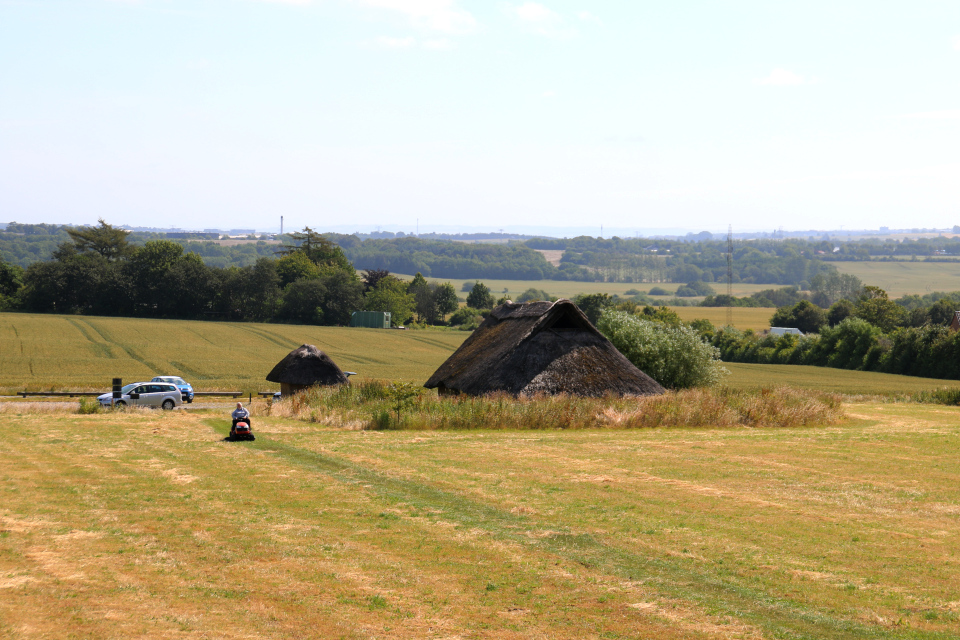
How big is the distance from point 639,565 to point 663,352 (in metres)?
32.2

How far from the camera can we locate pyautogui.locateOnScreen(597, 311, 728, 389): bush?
4106 cm

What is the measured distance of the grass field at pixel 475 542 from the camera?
27.0 ft

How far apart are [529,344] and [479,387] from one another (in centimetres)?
252

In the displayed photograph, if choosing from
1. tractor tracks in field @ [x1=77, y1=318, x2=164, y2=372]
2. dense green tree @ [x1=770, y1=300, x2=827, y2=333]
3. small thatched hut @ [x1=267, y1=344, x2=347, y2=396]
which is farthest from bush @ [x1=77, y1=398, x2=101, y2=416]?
dense green tree @ [x1=770, y1=300, x2=827, y2=333]

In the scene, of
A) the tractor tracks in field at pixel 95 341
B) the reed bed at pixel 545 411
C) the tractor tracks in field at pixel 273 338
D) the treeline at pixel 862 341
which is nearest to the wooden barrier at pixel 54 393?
the reed bed at pixel 545 411

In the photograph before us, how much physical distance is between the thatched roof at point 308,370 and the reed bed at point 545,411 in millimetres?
7771

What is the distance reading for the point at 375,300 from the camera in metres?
119

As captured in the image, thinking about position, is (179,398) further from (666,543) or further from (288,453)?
(666,543)

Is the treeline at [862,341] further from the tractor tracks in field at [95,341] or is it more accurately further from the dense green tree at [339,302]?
the tractor tracks in field at [95,341]

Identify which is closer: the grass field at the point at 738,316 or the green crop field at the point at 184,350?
the green crop field at the point at 184,350

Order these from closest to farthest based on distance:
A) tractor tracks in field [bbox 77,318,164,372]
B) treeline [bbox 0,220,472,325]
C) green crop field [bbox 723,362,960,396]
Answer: green crop field [bbox 723,362,960,396], tractor tracks in field [bbox 77,318,164,372], treeline [bbox 0,220,472,325]

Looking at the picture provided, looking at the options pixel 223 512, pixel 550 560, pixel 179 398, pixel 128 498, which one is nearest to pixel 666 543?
pixel 550 560

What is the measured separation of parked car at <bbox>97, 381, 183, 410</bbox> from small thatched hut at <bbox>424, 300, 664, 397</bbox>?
43.9ft

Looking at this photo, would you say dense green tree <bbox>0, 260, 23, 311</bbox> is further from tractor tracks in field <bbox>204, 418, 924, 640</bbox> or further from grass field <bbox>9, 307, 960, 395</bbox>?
tractor tracks in field <bbox>204, 418, 924, 640</bbox>
